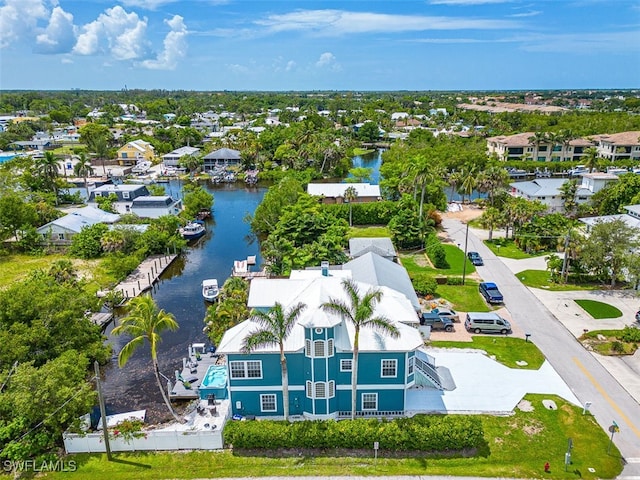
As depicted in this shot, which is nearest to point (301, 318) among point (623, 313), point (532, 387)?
point (532, 387)

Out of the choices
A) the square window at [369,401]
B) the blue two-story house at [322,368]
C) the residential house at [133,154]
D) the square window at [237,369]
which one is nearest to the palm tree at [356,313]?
the blue two-story house at [322,368]

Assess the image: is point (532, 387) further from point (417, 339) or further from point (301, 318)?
point (301, 318)

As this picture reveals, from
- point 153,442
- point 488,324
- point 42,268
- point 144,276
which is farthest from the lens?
point 42,268

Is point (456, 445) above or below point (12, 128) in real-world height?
below

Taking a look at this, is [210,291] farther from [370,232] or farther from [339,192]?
[339,192]

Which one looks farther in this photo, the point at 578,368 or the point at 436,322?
the point at 436,322

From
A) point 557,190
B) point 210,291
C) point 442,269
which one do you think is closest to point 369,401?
point 210,291
